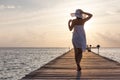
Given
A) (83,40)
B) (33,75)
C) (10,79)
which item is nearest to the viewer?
(33,75)

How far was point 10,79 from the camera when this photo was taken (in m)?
37.9

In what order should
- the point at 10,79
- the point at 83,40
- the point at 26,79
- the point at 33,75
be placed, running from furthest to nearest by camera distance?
1. the point at 10,79
2. the point at 83,40
3. the point at 33,75
4. the point at 26,79

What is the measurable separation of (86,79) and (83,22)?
10.2ft

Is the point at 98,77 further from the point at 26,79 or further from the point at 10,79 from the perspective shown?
the point at 10,79

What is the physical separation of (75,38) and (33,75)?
91.7 inches

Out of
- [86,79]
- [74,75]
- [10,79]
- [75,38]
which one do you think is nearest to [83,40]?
[75,38]

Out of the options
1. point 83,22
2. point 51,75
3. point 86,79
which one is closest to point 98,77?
point 86,79

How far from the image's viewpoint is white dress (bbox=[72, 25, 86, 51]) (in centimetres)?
1502

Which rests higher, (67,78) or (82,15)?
(82,15)

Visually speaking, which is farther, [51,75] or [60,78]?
[51,75]

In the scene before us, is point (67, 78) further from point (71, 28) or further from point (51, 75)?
point (71, 28)

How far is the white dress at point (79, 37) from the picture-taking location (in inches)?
591

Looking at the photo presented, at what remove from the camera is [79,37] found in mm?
15078

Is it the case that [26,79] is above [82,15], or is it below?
below
